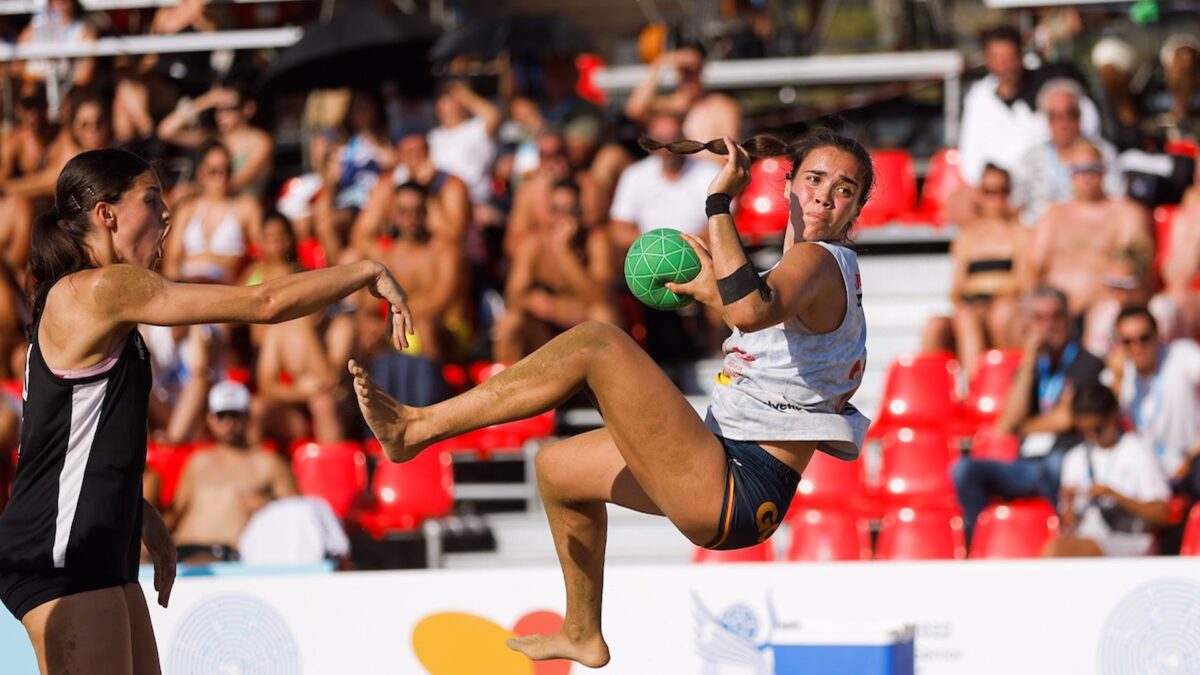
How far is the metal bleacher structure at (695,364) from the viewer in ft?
29.5

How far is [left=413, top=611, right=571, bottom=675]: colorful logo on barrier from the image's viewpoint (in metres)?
6.55

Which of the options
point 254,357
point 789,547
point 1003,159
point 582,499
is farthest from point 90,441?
point 1003,159

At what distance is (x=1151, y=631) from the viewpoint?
20.5 feet

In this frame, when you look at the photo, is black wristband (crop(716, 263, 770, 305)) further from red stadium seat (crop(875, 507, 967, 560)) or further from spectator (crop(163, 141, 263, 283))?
spectator (crop(163, 141, 263, 283))

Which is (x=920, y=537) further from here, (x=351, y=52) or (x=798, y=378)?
(x=351, y=52)

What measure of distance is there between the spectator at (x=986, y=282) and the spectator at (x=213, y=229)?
171 inches

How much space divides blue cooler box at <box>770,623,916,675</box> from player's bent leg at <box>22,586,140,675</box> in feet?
8.54

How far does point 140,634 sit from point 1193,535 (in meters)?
5.00

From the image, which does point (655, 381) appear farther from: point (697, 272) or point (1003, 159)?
point (1003, 159)

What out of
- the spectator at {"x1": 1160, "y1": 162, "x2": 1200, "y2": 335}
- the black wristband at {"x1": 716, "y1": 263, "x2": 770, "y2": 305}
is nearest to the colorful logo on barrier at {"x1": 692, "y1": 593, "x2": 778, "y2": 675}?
the black wristband at {"x1": 716, "y1": 263, "x2": 770, "y2": 305}

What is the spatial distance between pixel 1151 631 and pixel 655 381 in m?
2.74

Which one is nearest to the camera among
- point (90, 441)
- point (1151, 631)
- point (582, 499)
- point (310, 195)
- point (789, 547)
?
point (90, 441)

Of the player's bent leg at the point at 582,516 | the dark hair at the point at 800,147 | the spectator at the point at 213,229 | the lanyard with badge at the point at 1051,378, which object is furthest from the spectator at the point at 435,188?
the dark hair at the point at 800,147

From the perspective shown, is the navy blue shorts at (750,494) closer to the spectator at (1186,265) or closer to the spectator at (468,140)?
the spectator at (1186,265)
